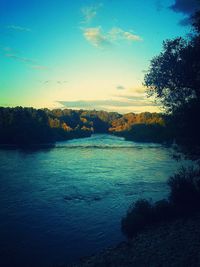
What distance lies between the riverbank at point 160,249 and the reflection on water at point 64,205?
2724mm

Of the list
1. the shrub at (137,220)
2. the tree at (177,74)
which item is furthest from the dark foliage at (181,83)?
the shrub at (137,220)

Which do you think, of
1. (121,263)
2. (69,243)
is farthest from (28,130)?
(121,263)

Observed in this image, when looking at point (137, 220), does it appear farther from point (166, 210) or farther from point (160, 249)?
point (160, 249)

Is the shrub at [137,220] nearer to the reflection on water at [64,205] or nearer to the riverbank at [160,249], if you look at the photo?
the reflection on water at [64,205]

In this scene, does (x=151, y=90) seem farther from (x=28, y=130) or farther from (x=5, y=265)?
(x=28, y=130)

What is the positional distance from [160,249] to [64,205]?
15.4m

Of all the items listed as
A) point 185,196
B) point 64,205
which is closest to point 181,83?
point 185,196

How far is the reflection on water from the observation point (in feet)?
65.6

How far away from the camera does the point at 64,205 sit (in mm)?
29578

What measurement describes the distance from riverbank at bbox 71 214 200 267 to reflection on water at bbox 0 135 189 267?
272cm

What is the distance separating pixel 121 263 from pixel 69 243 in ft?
21.6

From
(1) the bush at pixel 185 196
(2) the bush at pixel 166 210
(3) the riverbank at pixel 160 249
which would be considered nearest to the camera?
(3) the riverbank at pixel 160 249

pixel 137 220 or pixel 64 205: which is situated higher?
pixel 137 220

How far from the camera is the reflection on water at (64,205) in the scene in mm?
20000
